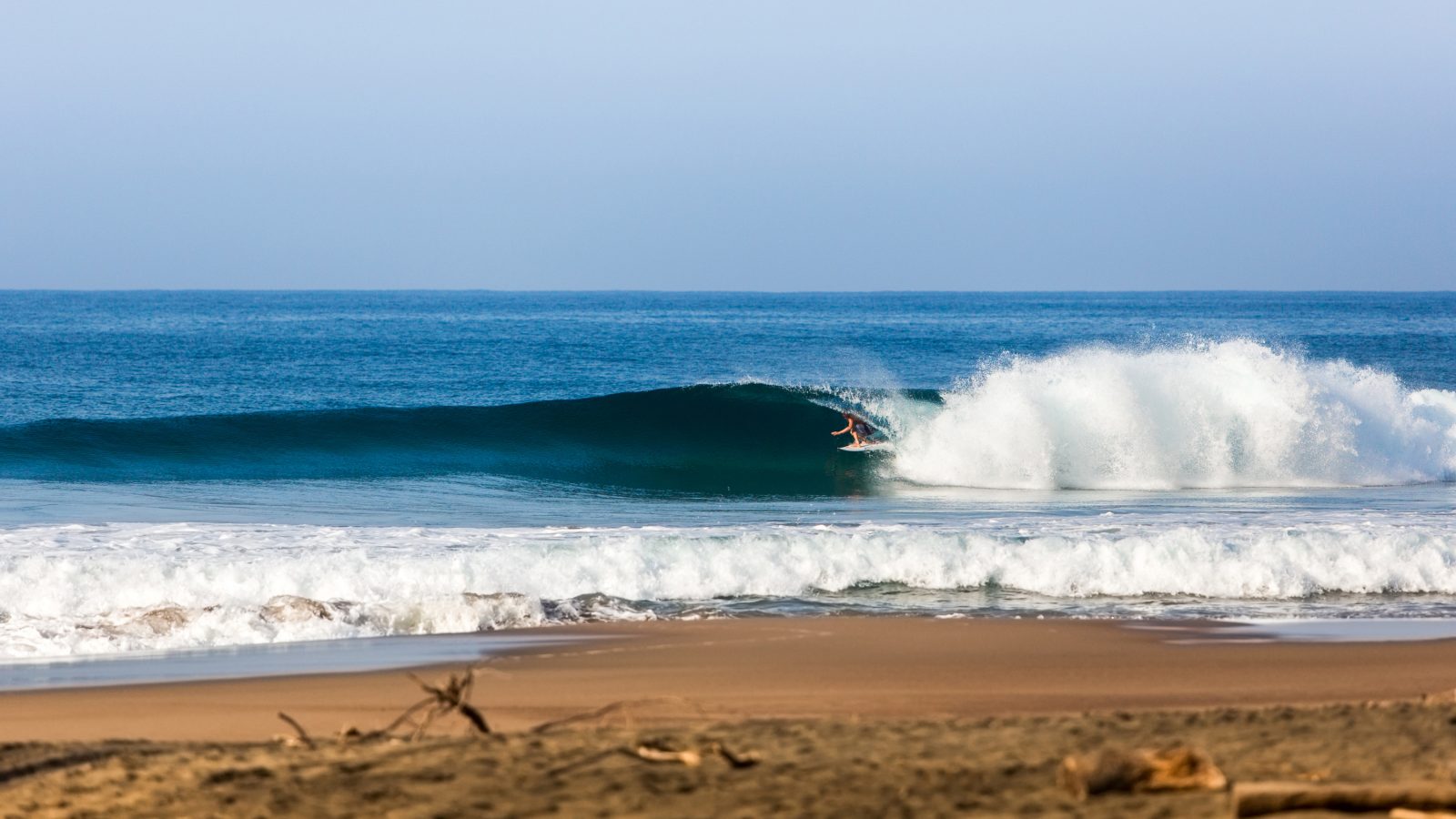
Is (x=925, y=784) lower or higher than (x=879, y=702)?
higher

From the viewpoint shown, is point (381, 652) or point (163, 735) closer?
point (163, 735)

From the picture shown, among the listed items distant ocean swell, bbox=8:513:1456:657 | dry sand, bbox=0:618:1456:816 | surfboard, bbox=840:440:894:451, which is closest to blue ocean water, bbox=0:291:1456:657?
distant ocean swell, bbox=8:513:1456:657

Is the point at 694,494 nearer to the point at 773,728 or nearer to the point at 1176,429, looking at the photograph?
the point at 1176,429

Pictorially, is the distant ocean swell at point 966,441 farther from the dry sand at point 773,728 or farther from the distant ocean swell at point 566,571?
the dry sand at point 773,728

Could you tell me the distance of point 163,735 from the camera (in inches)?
206

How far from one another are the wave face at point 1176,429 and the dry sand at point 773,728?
9608mm

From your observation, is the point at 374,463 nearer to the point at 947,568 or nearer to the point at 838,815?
the point at 947,568

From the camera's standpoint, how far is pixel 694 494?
15.8m

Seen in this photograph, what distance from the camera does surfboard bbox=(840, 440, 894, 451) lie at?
18688 mm

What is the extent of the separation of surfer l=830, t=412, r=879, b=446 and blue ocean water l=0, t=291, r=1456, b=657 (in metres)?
0.35

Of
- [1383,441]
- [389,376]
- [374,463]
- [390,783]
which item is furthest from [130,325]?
[390,783]

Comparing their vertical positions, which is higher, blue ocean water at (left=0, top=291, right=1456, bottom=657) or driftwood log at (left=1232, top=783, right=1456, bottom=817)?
driftwood log at (left=1232, top=783, right=1456, bottom=817)

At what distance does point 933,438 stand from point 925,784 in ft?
47.3

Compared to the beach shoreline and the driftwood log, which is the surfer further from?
the driftwood log
